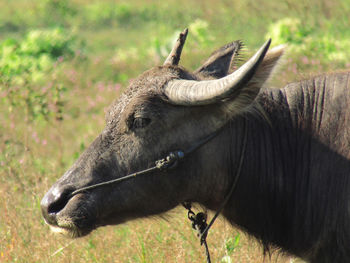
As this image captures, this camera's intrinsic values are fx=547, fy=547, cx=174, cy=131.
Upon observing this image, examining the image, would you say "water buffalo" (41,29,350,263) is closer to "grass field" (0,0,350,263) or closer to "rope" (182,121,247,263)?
"rope" (182,121,247,263)

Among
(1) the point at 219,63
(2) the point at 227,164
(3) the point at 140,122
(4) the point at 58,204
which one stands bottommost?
(2) the point at 227,164

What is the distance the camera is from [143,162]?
3.28 meters

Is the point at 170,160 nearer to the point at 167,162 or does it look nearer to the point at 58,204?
the point at 167,162

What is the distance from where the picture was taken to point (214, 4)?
14.8 meters

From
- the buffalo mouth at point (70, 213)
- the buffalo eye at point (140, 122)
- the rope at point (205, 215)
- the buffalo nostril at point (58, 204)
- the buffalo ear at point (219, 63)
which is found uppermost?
the buffalo ear at point (219, 63)

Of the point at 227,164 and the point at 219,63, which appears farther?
the point at 219,63

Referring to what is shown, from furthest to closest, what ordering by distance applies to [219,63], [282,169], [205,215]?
[219,63] < [205,215] < [282,169]

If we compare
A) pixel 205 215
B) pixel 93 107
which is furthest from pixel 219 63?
pixel 93 107

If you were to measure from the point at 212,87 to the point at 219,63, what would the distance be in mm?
693

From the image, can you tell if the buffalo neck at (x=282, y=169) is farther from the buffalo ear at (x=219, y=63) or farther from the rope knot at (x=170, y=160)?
the buffalo ear at (x=219, y=63)

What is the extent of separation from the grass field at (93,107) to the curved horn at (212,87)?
0.43m

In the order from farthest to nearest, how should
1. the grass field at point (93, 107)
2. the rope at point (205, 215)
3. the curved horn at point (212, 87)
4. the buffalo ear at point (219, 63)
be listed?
the grass field at point (93, 107), the buffalo ear at point (219, 63), the rope at point (205, 215), the curved horn at point (212, 87)

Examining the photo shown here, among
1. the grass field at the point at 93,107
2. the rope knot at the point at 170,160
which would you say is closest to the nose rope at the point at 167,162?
the rope knot at the point at 170,160

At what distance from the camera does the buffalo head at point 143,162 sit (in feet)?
10.6
